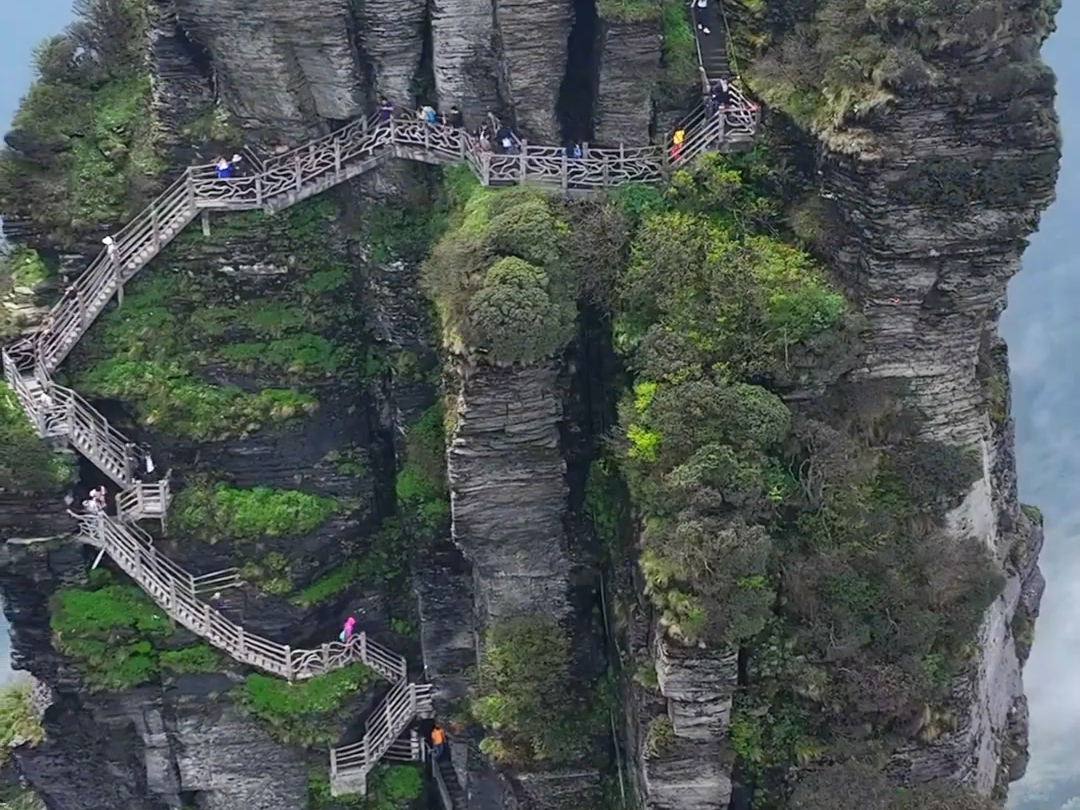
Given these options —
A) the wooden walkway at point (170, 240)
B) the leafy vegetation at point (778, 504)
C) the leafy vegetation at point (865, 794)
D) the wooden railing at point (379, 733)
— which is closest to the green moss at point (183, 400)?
the wooden walkway at point (170, 240)

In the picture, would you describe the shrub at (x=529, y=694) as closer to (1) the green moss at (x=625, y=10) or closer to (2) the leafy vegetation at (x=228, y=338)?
(2) the leafy vegetation at (x=228, y=338)

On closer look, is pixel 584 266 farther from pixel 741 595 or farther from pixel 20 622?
pixel 20 622

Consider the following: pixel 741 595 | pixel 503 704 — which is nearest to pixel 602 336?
pixel 741 595

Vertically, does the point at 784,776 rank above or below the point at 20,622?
below

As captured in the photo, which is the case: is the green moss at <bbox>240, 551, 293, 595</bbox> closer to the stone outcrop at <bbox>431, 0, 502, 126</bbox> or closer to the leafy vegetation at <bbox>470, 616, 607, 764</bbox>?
the leafy vegetation at <bbox>470, 616, 607, 764</bbox>

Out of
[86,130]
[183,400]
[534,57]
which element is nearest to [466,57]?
[534,57]

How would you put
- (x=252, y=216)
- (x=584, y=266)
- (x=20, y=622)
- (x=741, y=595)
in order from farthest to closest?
(x=20, y=622), (x=252, y=216), (x=584, y=266), (x=741, y=595)

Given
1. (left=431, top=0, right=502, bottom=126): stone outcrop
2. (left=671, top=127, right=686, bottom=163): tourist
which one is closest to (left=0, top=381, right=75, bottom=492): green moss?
(left=431, top=0, right=502, bottom=126): stone outcrop
